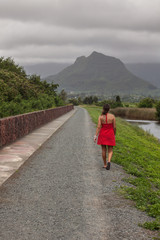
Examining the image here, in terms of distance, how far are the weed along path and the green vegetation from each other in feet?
29.0

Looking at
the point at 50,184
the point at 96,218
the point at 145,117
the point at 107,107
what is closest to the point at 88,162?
the point at 107,107

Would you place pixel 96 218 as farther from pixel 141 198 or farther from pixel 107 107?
pixel 107 107

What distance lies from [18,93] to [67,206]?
22878 mm

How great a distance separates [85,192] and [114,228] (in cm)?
177

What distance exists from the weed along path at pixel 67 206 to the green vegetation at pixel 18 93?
8838mm

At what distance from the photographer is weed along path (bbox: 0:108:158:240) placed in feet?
13.7

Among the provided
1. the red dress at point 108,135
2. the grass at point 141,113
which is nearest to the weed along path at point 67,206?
the red dress at point 108,135

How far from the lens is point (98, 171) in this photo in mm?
8000

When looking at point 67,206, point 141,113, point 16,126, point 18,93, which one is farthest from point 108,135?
point 141,113

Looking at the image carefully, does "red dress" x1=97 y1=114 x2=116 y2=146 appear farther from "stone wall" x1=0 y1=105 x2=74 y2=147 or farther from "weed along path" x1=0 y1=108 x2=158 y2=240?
"stone wall" x1=0 y1=105 x2=74 y2=147

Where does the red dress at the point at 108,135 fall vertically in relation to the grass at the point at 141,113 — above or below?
above

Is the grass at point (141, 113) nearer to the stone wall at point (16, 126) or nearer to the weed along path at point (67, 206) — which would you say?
the stone wall at point (16, 126)

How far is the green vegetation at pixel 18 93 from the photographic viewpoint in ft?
58.6

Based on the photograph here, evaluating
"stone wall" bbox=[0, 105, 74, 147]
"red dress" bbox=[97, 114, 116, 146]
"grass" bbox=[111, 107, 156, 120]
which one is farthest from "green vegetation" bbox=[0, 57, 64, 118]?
"grass" bbox=[111, 107, 156, 120]
